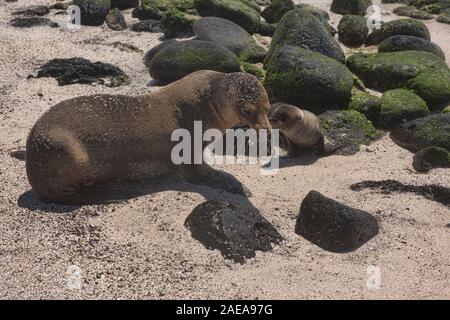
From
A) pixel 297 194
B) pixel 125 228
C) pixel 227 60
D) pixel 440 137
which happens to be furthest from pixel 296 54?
pixel 125 228

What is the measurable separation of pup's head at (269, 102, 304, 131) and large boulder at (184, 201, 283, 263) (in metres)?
1.93

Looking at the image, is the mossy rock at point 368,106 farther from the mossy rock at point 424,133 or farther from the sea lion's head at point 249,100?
the sea lion's head at point 249,100

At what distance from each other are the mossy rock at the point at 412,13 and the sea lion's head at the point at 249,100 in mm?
9747

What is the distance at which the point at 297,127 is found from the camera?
273 inches

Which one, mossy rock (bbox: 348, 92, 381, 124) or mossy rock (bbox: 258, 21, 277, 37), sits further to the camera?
mossy rock (bbox: 258, 21, 277, 37)

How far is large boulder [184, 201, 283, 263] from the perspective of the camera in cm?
477

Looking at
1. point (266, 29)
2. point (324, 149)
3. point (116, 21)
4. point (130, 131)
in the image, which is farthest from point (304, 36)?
point (130, 131)

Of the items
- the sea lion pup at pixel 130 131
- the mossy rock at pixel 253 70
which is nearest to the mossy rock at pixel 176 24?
the mossy rock at pixel 253 70

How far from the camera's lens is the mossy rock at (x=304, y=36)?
9.41 metres

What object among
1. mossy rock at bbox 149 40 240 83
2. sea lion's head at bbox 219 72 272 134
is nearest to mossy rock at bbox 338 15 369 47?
mossy rock at bbox 149 40 240 83

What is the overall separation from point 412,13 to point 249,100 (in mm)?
10145

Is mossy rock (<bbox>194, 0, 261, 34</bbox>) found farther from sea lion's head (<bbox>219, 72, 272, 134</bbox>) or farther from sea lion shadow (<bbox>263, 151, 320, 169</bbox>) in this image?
sea lion's head (<bbox>219, 72, 272, 134</bbox>)

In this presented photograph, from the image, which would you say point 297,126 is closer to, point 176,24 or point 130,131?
point 130,131
